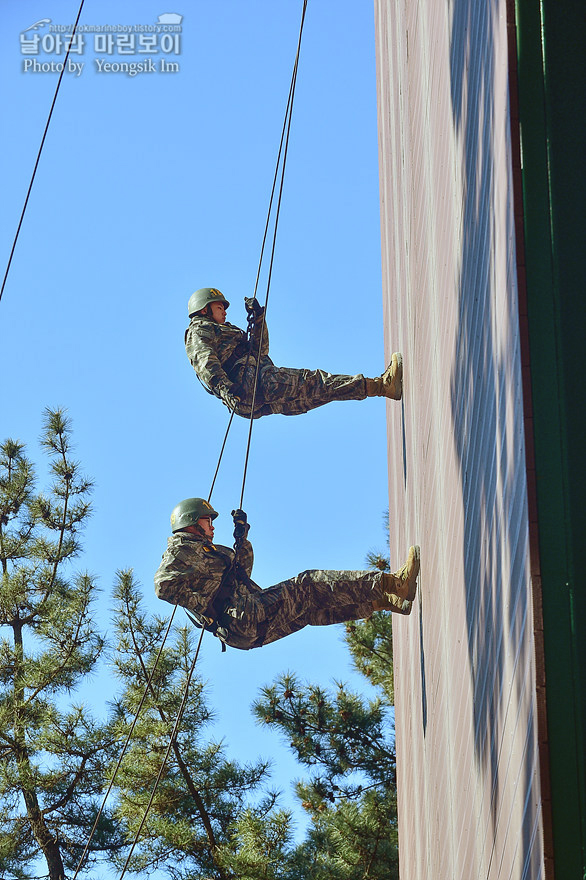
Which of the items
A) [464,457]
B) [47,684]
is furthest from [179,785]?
[464,457]

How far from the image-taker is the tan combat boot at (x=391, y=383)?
9070mm

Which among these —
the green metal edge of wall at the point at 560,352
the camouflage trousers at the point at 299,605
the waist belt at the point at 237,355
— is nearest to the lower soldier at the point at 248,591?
the camouflage trousers at the point at 299,605

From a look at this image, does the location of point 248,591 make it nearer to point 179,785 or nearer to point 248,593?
point 248,593

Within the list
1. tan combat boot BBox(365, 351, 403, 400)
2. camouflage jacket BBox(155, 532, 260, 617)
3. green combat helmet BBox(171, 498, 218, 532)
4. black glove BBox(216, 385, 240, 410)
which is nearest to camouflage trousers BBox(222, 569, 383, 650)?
camouflage jacket BBox(155, 532, 260, 617)

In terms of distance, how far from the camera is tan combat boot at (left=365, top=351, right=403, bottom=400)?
9.07 metres

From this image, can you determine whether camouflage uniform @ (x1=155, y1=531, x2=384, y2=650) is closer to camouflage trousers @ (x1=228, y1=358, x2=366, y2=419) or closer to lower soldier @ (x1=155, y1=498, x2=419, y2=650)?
lower soldier @ (x1=155, y1=498, x2=419, y2=650)

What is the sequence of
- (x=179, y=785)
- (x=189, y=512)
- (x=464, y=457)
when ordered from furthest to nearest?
(x=179, y=785) → (x=189, y=512) → (x=464, y=457)

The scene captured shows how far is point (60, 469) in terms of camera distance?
16.5 m

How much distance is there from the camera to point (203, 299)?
962cm

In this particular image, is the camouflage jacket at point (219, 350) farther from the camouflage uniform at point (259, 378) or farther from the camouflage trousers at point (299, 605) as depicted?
the camouflage trousers at point (299, 605)

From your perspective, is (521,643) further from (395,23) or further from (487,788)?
(395,23)

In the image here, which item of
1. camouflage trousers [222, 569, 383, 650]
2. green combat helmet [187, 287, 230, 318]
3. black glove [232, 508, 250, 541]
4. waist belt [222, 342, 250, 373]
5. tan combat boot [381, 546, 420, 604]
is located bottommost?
camouflage trousers [222, 569, 383, 650]

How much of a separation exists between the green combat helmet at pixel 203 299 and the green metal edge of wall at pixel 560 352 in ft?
19.5

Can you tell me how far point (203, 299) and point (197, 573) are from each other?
292 centimetres
